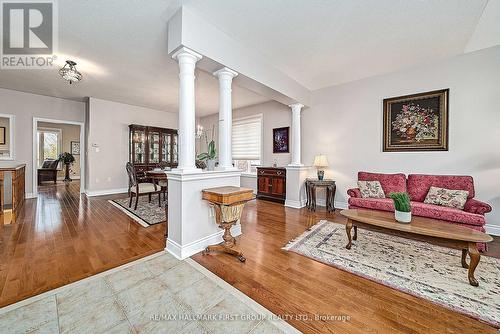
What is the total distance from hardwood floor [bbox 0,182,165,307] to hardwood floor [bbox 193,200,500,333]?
921 mm

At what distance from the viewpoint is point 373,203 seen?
307 centimetres

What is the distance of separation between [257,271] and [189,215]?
3.09 ft

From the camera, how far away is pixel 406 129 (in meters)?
3.58

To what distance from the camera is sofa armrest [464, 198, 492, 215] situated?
7.89ft

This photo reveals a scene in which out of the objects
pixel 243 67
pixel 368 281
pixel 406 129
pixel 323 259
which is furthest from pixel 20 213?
pixel 406 129

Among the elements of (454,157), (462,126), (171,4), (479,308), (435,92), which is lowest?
(479,308)

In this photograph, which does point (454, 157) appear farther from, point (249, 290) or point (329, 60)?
point (249, 290)

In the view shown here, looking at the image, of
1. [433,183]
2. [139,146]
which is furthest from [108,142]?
[433,183]

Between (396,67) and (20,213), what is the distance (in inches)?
289

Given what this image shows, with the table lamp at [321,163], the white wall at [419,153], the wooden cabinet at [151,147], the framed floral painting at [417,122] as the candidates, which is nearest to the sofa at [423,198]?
the white wall at [419,153]

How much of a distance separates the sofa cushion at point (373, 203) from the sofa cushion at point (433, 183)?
561 mm

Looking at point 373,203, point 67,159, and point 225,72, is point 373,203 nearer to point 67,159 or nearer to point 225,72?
point 225,72

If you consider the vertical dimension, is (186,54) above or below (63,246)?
above

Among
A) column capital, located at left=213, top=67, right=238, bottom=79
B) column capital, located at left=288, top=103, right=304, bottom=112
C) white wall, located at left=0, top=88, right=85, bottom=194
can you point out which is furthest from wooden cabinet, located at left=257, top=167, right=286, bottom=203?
white wall, located at left=0, top=88, right=85, bottom=194
